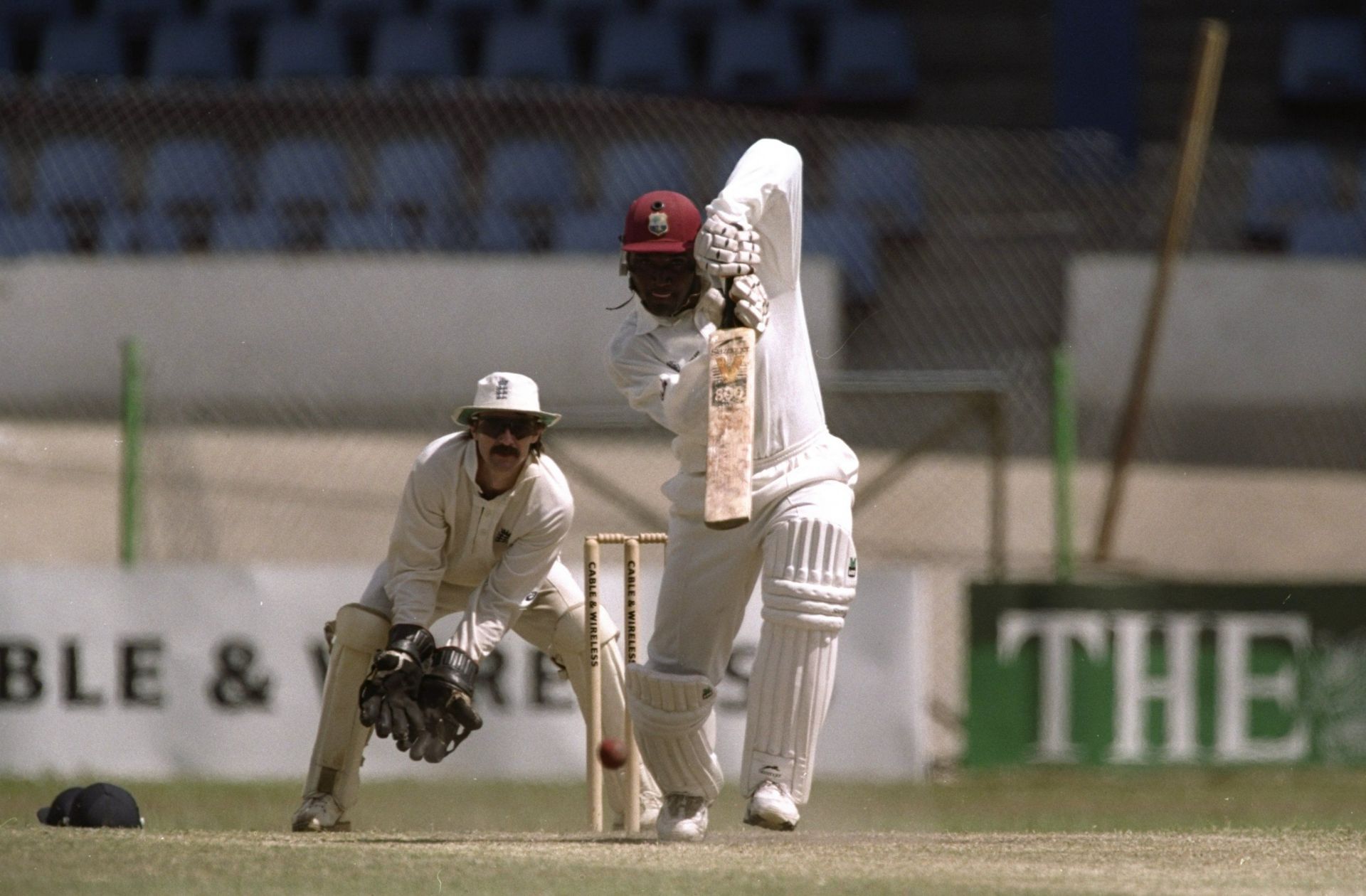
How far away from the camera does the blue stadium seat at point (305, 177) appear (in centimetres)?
1205

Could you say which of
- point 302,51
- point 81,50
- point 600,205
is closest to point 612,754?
point 600,205

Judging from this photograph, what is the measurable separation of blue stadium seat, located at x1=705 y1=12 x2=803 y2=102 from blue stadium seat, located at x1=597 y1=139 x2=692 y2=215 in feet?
8.93

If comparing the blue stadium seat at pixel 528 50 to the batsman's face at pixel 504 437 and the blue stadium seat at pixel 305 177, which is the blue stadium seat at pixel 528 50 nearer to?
the blue stadium seat at pixel 305 177

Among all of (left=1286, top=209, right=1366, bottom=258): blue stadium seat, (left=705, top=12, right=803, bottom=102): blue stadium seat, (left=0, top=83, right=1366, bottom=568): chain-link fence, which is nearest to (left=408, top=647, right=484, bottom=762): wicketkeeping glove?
(left=0, top=83, right=1366, bottom=568): chain-link fence

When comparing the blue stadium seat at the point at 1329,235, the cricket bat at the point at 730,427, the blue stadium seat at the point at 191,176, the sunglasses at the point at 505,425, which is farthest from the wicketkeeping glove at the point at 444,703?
the blue stadium seat at the point at 1329,235

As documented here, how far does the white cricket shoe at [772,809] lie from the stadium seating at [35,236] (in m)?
8.29

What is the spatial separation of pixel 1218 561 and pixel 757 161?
6939mm

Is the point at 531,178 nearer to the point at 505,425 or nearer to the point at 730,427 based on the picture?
the point at 505,425

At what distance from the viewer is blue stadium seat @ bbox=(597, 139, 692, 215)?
11.6 m

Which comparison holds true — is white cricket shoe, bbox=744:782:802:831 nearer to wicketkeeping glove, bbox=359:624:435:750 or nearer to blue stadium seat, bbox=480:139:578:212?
wicketkeeping glove, bbox=359:624:435:750

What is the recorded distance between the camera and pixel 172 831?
17.9 ft

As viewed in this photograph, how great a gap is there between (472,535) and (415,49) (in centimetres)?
1021

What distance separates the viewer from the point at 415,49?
15.4 m

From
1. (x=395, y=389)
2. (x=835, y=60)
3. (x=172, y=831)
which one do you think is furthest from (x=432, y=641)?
(x=835, y=60)
